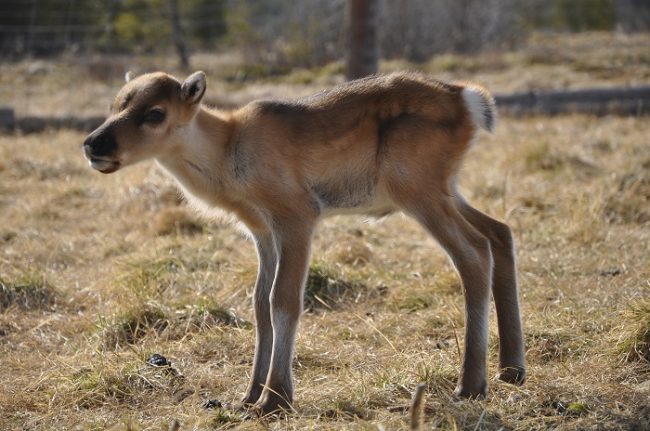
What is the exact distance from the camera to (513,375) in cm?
557

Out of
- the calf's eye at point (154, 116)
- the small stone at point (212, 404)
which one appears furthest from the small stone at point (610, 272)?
the calf's eye at point (154, 116)

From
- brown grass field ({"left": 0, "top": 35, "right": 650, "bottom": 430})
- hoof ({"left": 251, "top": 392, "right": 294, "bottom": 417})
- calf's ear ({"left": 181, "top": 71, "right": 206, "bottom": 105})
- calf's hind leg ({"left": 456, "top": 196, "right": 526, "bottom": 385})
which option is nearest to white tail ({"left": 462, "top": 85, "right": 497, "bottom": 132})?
calf's hind leg ({"left": 456, "top": 196, "right": 526, "bottom": 385})

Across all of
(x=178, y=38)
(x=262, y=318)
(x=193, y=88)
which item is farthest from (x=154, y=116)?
(x=178, y=38)

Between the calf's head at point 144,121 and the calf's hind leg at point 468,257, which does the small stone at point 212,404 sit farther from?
the calf's head at point 144,121

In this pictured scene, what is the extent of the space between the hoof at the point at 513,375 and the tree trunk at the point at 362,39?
8871mm

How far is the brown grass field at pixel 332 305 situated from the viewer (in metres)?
5.30

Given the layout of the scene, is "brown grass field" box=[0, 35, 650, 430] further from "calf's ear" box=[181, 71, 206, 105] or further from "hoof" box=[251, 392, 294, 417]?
"calf's ear" box=[181, 71, 206, 105]

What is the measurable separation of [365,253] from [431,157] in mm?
2731

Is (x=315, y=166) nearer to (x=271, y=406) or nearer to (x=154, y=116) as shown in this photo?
(x=154, y=116)

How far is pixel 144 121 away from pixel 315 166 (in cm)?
107

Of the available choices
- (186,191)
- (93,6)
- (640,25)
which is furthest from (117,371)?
(640,25)

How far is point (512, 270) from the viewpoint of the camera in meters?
5.91

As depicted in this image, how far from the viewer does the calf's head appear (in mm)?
5594

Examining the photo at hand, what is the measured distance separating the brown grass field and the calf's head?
132 cm
